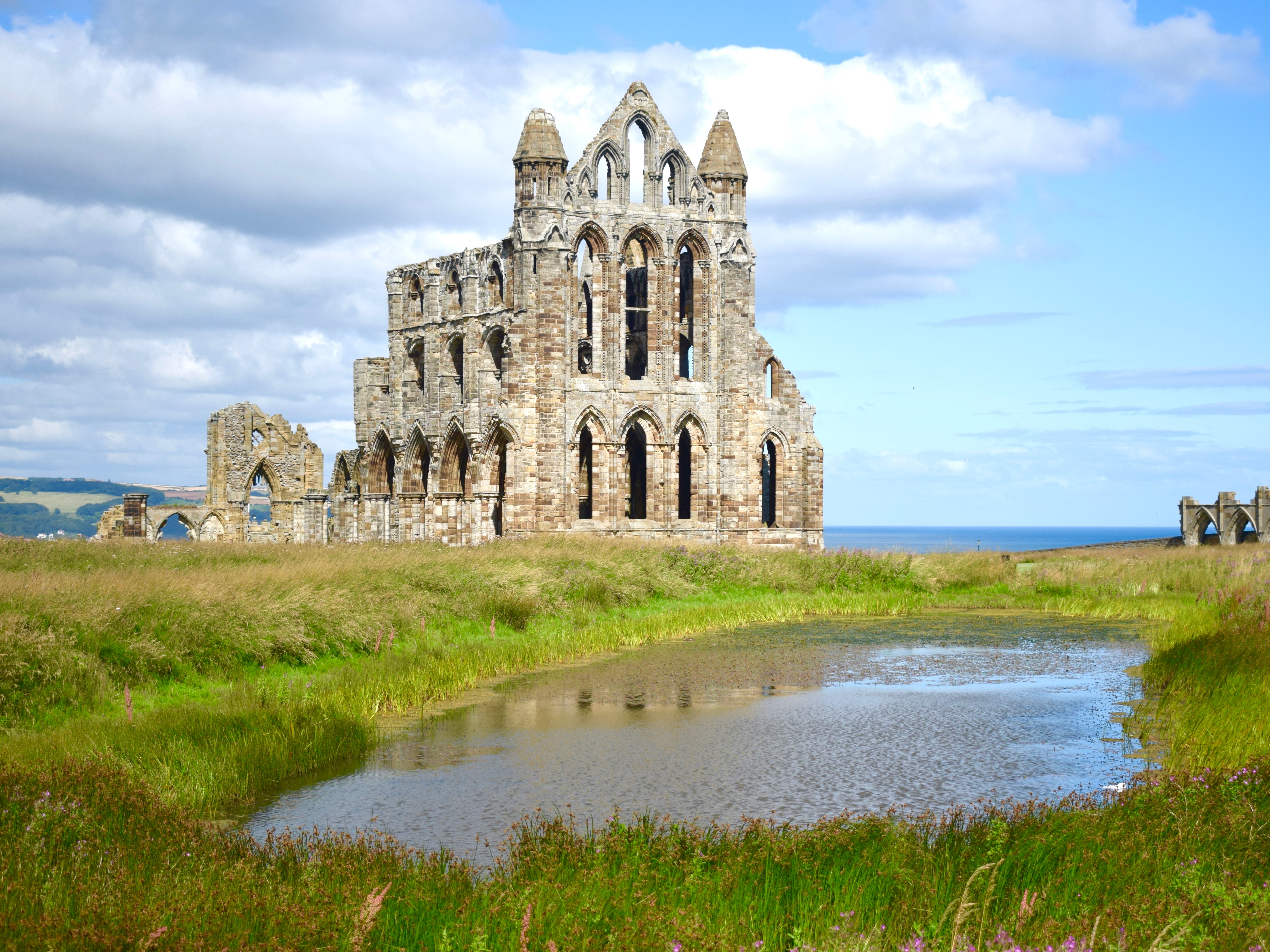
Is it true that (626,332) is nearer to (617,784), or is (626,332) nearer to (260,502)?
(260,502)

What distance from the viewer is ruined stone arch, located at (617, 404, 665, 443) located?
150 ft

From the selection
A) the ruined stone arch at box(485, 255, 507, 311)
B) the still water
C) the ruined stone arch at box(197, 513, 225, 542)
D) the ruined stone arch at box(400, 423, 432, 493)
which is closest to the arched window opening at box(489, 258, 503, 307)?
the ruined stone arch at box(485, 255, 507, 311)

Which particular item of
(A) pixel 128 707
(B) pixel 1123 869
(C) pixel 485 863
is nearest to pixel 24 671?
(A) pixel 128 707

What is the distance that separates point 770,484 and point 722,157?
13.1m

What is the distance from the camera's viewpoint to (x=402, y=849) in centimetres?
833

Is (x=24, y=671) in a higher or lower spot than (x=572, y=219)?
lower

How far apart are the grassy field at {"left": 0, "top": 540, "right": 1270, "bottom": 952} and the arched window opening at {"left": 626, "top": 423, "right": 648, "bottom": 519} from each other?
26.5 m

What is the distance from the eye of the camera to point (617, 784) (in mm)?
11680

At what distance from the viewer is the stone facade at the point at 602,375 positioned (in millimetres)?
44188

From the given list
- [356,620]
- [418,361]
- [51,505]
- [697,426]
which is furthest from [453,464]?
[51,505]

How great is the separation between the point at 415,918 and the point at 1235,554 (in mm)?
33934

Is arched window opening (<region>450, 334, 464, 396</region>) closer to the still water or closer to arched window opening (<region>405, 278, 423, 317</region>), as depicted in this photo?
arched window opening (<region>405, 278, 423, 317</region>)

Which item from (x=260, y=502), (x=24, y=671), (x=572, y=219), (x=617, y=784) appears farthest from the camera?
(x=260, y=502)

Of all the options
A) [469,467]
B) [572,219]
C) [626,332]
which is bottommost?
[469,467]
